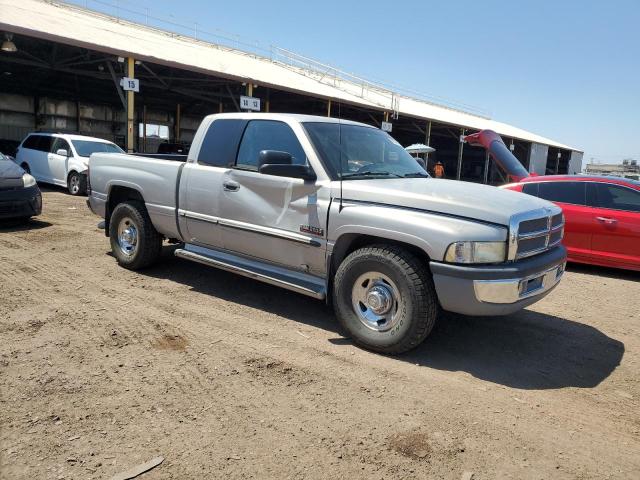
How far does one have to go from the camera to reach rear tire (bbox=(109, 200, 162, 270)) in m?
5.85

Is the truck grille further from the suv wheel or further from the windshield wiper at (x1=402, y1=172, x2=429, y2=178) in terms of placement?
the suv wheel

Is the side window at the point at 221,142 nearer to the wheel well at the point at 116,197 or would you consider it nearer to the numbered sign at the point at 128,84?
the wheel well at the point at 116,197

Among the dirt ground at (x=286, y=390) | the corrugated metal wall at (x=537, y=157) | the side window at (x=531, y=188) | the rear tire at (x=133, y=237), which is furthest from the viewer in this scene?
the corrugated metal wall at (x=537, y=157)

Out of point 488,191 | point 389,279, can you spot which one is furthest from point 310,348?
point 488,191

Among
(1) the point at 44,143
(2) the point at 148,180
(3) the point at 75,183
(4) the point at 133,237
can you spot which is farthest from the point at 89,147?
(2) the point at 148,180

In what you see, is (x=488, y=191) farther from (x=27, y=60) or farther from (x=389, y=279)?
(x=27, y=60)

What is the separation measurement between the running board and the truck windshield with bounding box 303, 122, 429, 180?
99 centimetres

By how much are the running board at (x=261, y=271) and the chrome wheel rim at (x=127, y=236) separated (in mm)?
929

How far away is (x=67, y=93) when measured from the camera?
1087 inches

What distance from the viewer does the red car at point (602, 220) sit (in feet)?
23.7

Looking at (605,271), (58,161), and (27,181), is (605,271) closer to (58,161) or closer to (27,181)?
(27,181)

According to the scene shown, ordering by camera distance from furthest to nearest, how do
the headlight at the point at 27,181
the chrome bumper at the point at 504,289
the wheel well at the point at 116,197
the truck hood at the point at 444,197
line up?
the headlight at the point at 27,181 → the wheel well at the point at 116,197 → the truck hood at the point at 444,197 → the chrome bumper at the point at 504,289

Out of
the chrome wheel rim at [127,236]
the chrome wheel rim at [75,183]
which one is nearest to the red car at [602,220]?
the chrome wheel rim at [127,236]

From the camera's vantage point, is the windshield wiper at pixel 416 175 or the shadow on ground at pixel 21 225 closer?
the windshield wiper at pixel 416 175
